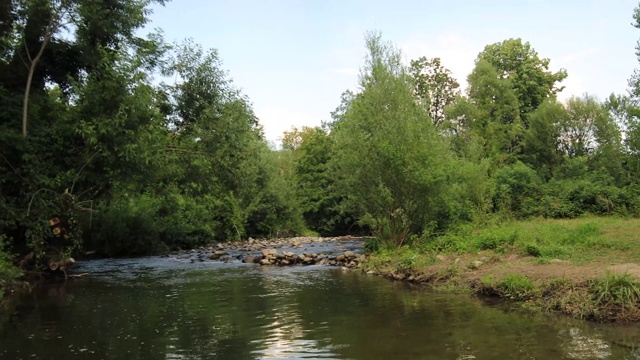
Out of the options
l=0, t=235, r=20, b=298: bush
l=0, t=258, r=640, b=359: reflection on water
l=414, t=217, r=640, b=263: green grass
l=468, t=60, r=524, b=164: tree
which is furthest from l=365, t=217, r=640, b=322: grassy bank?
l=468, t=60, r=524, b=164: tree

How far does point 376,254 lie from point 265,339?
12.1m

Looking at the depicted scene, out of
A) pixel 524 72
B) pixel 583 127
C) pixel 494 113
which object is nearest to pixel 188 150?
pixel 494 113

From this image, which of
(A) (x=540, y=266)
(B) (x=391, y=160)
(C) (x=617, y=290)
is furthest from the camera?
(B) (x=391, y=160)

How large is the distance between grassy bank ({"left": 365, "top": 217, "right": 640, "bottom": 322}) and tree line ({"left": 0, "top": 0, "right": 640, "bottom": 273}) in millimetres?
2903

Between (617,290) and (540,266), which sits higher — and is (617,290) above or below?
below

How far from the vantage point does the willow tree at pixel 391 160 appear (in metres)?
20.7

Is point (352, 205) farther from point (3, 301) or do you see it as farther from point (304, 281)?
point (3, 301)

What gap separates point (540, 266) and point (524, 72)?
39.5 m

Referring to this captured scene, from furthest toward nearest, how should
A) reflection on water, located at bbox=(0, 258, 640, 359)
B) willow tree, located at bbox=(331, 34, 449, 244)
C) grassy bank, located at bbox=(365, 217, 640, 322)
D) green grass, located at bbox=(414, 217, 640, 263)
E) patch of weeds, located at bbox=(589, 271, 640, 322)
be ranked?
willow tree, located at bbox=(331, 34, 449, 244)
green grass, located at bbox=(414, 217, 640, 263)
grassy bank, located at bbox=(365, 217, 640, 322)
patch of weeds, located at bbox=(589, 271, 640, 322)
reflection on water, located at bbox=(0, 258, 640, 359)

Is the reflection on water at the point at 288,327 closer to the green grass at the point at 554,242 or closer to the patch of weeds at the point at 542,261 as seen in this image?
the patch of weeds at the point at 542,261

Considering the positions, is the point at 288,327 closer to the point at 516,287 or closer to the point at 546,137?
the point at 516,287

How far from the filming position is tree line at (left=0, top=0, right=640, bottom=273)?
54.9 ft

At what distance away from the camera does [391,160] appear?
20562 millimetres

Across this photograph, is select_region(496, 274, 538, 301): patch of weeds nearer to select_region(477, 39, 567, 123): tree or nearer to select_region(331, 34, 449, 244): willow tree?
select_region(331, 34, 449, 244): willow tree
